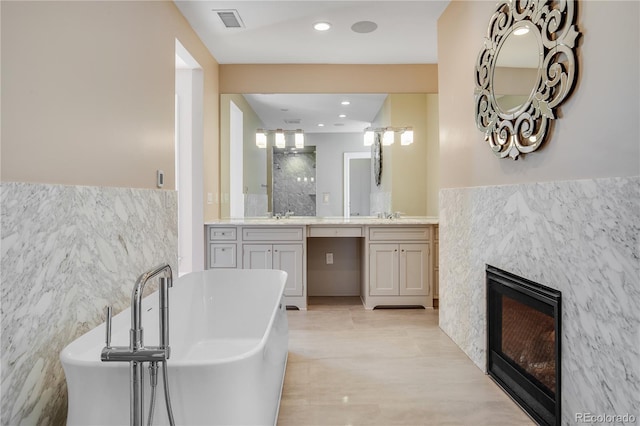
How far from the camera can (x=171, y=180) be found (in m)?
3.01

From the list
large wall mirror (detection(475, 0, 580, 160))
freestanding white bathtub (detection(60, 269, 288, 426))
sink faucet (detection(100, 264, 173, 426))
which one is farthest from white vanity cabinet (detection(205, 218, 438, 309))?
sink faucet (detection(100, 264, 173, 426))

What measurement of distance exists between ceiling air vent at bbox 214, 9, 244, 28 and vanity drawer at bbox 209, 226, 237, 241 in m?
1.88

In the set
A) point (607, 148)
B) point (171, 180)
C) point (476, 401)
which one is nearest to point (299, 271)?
point (171, 180)

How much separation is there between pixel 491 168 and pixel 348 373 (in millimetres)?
1523

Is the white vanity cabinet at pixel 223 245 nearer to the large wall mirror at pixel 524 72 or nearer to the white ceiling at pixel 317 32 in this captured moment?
the white ceiling at pixel 317 32

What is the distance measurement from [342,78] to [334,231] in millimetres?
1718

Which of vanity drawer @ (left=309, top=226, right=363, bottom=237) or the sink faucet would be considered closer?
the sink faucet

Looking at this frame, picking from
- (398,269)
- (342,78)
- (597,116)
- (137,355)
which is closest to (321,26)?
(342,78)

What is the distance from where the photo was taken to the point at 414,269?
3953mm

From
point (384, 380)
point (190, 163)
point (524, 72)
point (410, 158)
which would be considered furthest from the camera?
point (410, 158)

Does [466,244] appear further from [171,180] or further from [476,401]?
[171,180]

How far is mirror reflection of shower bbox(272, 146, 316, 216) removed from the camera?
4457 millimetres

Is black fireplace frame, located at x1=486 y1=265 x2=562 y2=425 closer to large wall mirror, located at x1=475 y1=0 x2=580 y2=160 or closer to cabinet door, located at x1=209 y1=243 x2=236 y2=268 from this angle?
large wall mirror, located at x1=475 y1=0 x2=580 y2=160

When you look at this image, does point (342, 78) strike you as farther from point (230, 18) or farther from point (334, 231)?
point (334, 231)
